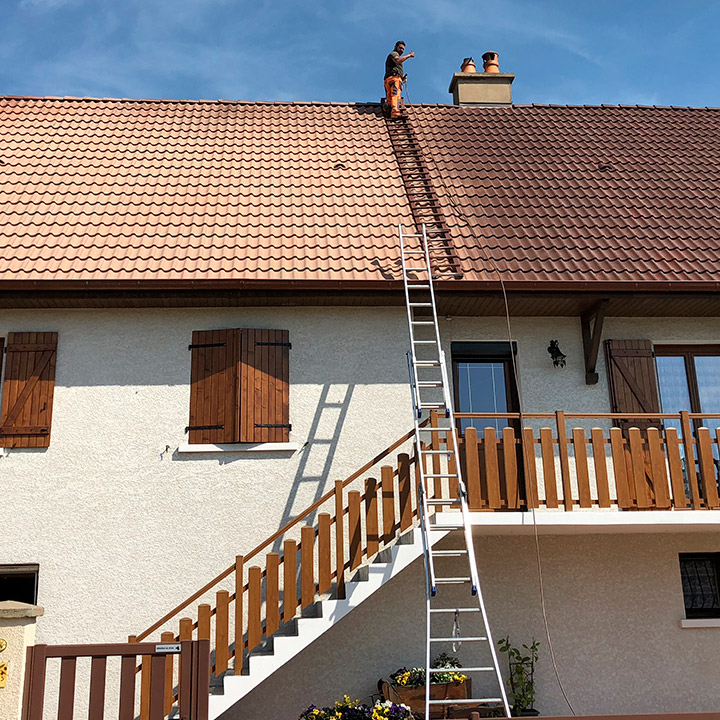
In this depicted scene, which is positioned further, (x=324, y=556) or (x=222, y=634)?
(x=324, y=556)

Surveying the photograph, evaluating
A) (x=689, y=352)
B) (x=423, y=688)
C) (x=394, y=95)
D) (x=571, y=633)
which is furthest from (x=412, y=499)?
(x=394, y=95)

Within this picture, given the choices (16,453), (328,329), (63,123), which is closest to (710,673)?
(328,329)

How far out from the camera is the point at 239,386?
10.5 meters

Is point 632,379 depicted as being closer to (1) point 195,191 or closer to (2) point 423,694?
(2) point 423,694

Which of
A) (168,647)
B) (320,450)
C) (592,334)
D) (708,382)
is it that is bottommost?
(168,647)

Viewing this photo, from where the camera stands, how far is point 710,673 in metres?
10.1

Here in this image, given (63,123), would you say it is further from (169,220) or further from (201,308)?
(201,308)

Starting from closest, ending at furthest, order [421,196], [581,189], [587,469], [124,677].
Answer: [124,677] < [587,469] < [421,196] < [581,189]

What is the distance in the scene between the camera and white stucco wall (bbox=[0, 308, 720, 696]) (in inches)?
392

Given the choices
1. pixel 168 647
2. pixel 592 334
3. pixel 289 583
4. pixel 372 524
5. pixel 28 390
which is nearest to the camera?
pixel 168 647

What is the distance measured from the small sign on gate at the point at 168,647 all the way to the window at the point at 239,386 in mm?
3288

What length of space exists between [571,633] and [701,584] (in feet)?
6.21

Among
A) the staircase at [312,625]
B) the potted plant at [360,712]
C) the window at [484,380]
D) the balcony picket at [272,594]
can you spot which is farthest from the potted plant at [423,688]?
the window at [484,380]

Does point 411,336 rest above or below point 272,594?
above
